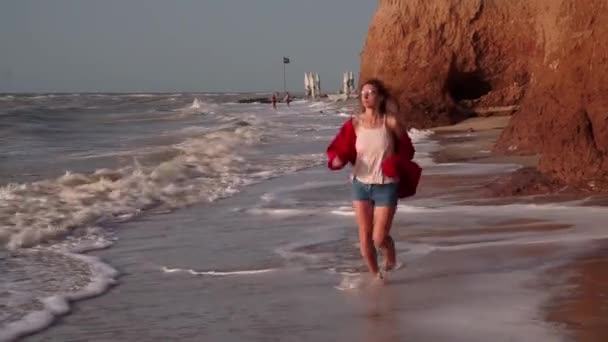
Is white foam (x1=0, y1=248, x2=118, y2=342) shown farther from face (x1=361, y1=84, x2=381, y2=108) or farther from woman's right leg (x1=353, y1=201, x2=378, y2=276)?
face (x1=361, y1=84, x2=381, y2=108)

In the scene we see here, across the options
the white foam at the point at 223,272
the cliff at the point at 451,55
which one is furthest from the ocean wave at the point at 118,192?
the cliff at the point at 451,55

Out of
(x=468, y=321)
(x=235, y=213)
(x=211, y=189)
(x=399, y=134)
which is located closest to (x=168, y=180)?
(x=211, y=189)

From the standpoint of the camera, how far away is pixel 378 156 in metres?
6.24

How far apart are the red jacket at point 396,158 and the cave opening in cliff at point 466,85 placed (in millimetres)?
20951

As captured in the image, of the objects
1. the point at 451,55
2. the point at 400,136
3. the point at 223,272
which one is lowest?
the point at 223,272

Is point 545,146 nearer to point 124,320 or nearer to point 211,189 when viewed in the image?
point 211,189

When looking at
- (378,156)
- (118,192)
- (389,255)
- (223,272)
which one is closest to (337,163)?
(378,156)

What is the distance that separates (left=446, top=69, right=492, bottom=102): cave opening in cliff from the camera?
2720 cm

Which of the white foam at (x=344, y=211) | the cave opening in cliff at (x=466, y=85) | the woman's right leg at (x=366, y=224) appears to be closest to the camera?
the woman's right leg at (x=366, y=224)

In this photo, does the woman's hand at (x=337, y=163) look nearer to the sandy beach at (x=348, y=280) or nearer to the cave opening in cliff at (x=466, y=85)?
the sandy beach at (x=348, y=280)

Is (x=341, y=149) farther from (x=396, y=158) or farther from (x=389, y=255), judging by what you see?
(x=389, y=255)

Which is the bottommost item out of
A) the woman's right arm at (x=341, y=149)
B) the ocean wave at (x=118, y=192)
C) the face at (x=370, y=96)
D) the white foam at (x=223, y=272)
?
the ocean wave at (x=118, y=192)

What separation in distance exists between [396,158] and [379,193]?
264 mm

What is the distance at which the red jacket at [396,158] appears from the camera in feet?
20.3
